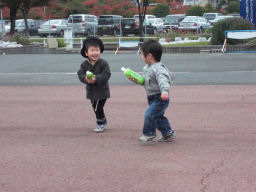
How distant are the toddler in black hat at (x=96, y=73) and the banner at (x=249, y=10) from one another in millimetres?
19817

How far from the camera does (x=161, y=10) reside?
6038cm

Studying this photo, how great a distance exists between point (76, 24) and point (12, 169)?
35.2 metres

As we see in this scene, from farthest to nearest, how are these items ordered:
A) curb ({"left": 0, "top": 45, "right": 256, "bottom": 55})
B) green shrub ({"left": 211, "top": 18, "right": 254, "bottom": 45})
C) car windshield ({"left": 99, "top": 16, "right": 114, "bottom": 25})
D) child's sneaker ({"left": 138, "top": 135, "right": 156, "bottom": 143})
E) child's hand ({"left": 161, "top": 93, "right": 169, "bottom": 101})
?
car windshield ({"left": 99, "top": 16, "right": 114, "bottom": 25}), green shrub ({"left": 211, "top": 18, "right": 254, "bottom": 45}), curb ({"left": 0, "top": 45, "right": 256, "bottom": 55}), child's sneaker ({"left": 138, "top": 135, "right": 156, "bottom": 143}), child's hand ({"left": 161, "top": 93, "right": 169, "bottom": 101})

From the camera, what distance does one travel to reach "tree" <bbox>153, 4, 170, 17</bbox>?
5978cm

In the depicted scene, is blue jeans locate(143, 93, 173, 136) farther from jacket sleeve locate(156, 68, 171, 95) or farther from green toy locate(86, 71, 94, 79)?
green toy locate(86, 71, 94, 79)

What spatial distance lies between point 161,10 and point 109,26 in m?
22.1

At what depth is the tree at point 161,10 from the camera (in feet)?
196

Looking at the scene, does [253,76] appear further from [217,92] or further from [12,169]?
[12,169]

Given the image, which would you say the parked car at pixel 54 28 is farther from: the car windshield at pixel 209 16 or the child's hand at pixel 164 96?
the child's hand at pixel 164 96

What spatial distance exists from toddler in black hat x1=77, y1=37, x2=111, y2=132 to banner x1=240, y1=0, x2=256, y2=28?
1982 cm

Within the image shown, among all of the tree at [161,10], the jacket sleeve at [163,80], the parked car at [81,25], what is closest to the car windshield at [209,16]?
the tree at [161,10]

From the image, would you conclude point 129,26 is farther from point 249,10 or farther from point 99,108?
point 99,108

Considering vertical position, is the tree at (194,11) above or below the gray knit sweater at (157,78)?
above

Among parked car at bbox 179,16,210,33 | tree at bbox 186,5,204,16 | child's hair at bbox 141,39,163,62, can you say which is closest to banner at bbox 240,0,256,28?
parked car at bbox 179,16,210,33
